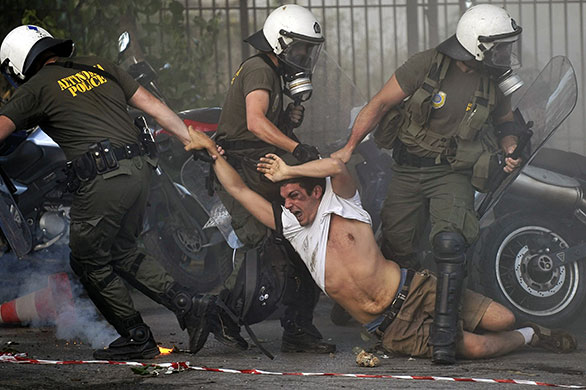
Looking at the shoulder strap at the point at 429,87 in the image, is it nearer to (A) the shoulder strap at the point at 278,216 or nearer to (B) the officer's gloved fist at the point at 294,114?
(B) the officer's gloved fist at the point at 294,114

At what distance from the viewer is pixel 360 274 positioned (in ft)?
17.1

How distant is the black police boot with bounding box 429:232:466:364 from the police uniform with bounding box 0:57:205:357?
1243mm

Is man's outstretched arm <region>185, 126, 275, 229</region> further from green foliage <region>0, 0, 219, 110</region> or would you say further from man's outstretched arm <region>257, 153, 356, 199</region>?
green foliage <region>0, 0, 219, 110</region>

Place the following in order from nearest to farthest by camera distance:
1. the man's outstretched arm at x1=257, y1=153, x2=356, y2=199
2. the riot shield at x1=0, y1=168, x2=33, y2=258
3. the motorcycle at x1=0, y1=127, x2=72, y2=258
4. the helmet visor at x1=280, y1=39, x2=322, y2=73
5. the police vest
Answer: the man's outstretched arm at x1=257, y1=153, x2=356, y2=199 < the police vest < the helmet visor at x1=280, y1=39, x2=322, y2=73 < the riot shield at x1=0, y1=168, x2=33, y2=258 < the motorcycle at x1=0, y1=127, x2=72, y2=258

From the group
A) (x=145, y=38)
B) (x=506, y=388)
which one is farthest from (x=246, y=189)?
(x=145, y=38)

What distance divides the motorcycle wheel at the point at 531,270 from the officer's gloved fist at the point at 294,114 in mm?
1251

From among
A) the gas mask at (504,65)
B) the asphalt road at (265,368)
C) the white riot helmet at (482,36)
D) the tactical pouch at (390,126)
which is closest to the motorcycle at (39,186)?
the asphalt road at (265,368)

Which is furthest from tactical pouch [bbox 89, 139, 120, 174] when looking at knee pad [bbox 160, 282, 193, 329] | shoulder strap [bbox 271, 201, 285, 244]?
shoulder strap [bbox 271, 201, 285, 244]

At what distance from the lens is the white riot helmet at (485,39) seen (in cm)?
542

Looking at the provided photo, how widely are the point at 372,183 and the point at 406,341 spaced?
59.0 inches

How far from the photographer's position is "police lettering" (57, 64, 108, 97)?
5.25 metres

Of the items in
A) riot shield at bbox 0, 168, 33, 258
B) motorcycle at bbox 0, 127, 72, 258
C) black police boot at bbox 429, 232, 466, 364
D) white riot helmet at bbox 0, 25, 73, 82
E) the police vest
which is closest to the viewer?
black police boot at bbox 429, 232, 466, 364

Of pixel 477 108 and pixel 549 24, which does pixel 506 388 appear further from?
pixel 549 24

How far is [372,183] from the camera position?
648 centimetres
